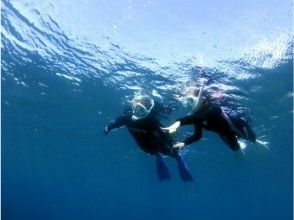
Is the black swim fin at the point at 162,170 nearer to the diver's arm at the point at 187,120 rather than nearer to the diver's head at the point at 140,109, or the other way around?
the diver's head at the point at 140,109

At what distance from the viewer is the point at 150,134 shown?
10.9 meters

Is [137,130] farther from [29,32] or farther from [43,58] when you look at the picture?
[43,58]

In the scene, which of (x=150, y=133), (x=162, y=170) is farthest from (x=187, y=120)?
(x=162, y=170)

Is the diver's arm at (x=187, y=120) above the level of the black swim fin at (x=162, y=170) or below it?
below

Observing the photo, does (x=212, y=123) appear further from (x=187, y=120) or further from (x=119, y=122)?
(x=119, y=122)

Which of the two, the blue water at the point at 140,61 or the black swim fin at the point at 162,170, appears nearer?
the black swim fin at the point at 162,170

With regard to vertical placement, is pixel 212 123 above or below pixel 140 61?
below

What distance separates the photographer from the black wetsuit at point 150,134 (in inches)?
425

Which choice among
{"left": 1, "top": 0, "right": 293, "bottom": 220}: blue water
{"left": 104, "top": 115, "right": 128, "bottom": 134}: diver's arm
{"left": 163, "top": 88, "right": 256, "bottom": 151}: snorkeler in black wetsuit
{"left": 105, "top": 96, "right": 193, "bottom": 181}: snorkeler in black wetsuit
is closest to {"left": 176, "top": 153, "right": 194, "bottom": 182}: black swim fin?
{"left": 105, "top": 96, "right": 193, "bottom": 181}: snorkeler in black wetsuit

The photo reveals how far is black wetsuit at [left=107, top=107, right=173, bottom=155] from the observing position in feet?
35.4

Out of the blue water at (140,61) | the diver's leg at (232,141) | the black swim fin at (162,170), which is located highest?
the blue water at (140,61)

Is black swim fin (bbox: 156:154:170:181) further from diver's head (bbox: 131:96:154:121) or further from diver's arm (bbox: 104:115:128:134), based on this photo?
diver's head (bbox: 131:96:154:121)

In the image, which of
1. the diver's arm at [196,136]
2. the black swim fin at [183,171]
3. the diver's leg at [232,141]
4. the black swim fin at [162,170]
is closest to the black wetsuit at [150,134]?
the black swim fin at [183,171]

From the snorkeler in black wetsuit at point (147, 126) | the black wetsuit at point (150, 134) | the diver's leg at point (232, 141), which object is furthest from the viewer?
the black wetsuit at point (150, 134)
